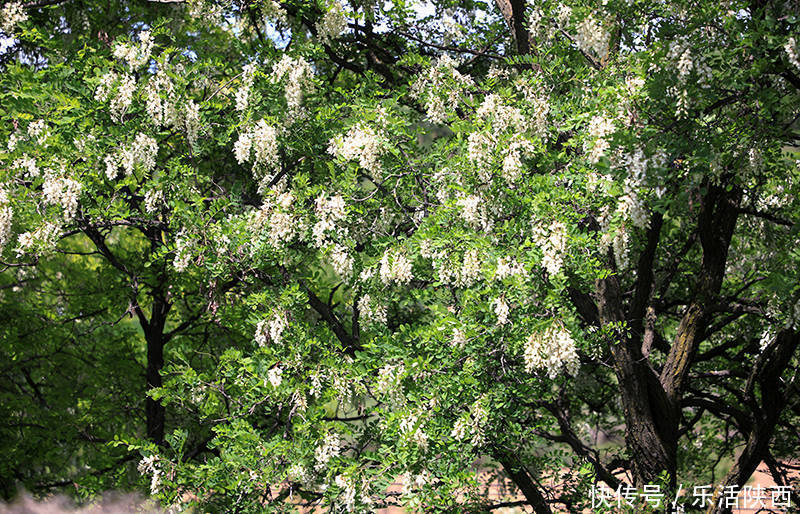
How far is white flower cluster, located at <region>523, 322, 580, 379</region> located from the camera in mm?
5434

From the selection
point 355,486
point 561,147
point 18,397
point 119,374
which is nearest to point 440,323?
point 355,486

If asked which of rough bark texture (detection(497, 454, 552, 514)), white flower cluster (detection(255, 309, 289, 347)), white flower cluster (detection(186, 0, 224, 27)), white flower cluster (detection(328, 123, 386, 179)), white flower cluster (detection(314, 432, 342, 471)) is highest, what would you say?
white flower cluster (detection(186, 0, 224, 27))

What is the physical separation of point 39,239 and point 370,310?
9.71 feet

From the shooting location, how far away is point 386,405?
6.64 metres

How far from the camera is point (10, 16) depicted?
26.7ft

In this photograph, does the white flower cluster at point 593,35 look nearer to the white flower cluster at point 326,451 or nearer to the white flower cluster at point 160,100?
the white flower cluster at point 160,100

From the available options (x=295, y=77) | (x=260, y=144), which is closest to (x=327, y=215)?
(x=260, y=144)

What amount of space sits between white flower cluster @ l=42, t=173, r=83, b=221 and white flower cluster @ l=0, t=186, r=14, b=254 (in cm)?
35

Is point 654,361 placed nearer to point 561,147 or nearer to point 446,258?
point 561,147

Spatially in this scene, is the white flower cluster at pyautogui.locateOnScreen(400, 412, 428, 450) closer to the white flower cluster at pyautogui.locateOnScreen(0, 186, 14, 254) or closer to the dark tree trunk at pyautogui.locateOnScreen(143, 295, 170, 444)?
the white flower cluster at pyautogui.locateOnScreen(0, 186, 14, 254)

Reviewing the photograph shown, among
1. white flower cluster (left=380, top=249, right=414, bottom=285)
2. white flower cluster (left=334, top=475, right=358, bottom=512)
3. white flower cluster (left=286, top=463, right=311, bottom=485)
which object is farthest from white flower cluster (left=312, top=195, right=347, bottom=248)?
white flower cluster (left=334, top=475, right=358, bottom=512)

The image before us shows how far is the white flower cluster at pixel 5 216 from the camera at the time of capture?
21.8ft

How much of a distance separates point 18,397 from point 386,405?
679 centimetres

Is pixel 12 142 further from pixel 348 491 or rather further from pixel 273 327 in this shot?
pixel 348 491
